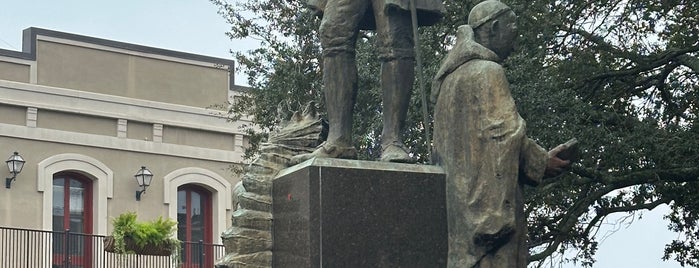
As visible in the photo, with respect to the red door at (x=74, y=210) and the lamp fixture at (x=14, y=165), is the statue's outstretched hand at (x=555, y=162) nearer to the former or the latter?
the red door at (x=74, y=210)

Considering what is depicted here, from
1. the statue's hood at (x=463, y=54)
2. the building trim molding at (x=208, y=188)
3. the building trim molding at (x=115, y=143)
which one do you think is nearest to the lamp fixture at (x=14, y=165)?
the building trim molding at (x=115, y=143)

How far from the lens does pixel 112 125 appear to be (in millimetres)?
32844

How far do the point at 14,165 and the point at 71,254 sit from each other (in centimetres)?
212

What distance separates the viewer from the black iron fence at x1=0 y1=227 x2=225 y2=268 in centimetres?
2812

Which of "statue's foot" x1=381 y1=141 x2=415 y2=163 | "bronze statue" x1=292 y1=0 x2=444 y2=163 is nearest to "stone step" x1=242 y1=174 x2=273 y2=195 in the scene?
"bronze statue" x1=292 y1=0 x2=444 y2=163

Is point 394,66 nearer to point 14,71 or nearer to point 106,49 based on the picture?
point 14,71

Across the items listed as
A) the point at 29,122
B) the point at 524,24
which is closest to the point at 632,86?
the point at 524,24

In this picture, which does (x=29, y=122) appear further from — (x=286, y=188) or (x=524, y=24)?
(x=286, y=188)

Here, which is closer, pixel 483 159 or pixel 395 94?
pixel 483 159

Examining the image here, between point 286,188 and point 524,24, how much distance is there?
11749 millimetres

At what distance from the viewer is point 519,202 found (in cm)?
979

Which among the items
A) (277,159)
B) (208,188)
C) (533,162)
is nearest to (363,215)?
(277,159)

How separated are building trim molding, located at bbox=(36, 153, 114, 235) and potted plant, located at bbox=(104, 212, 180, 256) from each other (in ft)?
20.7

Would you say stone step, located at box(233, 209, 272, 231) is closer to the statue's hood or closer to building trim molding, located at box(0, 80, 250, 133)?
the statue's hood
